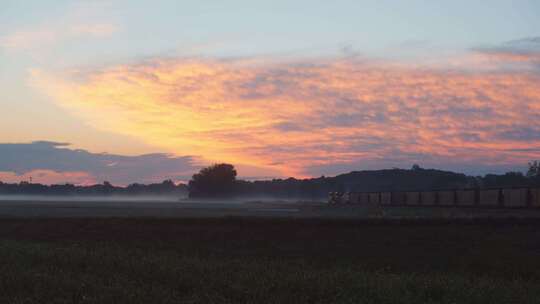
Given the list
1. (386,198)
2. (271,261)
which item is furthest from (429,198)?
(271,261)

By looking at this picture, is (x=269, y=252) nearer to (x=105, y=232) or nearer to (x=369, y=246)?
(x=369, y=246)

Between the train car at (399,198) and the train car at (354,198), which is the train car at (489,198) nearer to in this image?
the train car at (399,198)

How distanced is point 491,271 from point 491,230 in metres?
13.3

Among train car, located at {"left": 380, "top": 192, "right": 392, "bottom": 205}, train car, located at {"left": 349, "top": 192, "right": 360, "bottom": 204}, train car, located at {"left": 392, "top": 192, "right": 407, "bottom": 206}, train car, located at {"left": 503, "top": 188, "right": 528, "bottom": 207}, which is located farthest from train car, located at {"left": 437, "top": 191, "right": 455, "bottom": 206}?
train car, located at {"left": 349, "top": 192, "right": 360, "bottom": 204}

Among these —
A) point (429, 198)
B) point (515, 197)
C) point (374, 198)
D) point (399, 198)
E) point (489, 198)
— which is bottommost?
point (374, 198)

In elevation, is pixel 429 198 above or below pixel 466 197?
below

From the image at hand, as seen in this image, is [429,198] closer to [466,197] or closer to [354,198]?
[466,197]

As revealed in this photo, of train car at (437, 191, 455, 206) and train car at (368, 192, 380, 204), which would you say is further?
train car at (368, 192, 380, 204)

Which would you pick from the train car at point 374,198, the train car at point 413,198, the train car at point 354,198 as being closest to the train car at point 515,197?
the train car at point 413,198

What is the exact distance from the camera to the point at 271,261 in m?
23.6

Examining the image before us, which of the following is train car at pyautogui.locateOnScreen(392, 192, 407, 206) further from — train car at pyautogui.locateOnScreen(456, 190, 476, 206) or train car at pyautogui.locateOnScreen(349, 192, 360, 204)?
train car at pyautogui.locateOnScreen(349, 192, 360, 204)

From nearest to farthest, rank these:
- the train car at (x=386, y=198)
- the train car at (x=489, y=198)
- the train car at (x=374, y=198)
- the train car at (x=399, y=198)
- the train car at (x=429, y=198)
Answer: the train car at (x=489, y=198) → the train car at (x=429, y=198) → the train car at (x=399, y=198) → the train car at (x=386, y=198) → the train car at (x=374, y=198)

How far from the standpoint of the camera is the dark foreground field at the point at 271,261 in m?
16.4

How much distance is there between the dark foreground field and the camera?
16.4 metres
